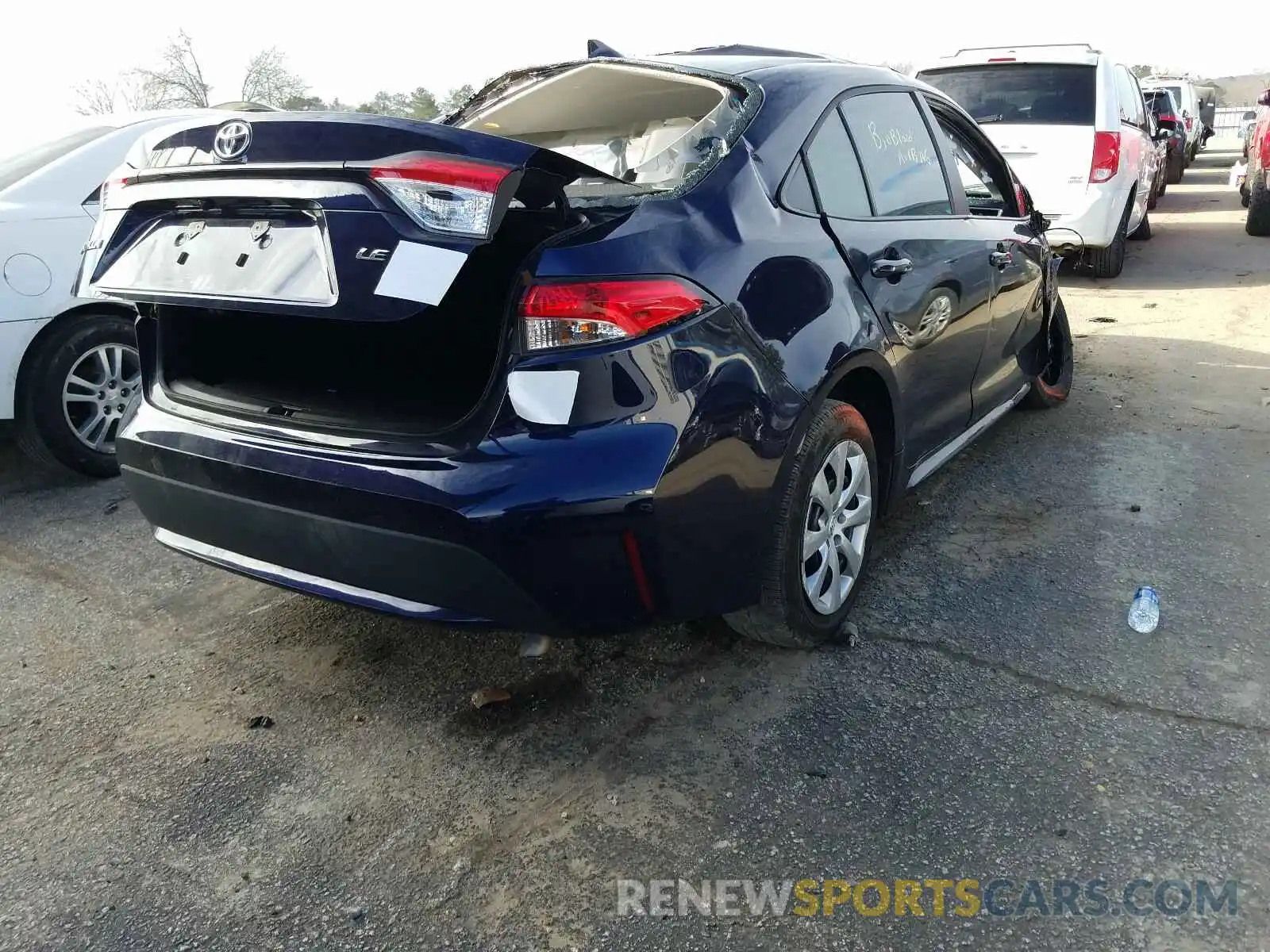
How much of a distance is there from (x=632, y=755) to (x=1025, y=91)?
7.95 metres

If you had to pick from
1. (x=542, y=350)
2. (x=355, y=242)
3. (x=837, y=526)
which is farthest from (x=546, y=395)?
(x=837, y=526)

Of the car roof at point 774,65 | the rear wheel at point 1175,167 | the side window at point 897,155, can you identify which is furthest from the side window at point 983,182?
the rear wheel at point 1175,167

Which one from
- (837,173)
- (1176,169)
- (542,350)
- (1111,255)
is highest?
(837,173)

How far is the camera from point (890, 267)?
291 centimetres

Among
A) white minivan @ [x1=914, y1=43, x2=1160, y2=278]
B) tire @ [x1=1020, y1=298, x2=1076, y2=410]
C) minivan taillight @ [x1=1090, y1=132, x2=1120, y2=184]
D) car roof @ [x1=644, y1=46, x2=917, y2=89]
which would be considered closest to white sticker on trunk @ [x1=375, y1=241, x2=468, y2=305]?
car roof @ [x1=644, y1=46, x2=917, y2=89]

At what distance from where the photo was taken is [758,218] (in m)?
2.44

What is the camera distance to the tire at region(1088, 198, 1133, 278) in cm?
885

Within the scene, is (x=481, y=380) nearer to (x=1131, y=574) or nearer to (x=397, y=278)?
(x=397, y=278)

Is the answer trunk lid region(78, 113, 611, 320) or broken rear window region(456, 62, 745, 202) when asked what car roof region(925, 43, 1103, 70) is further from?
trunk lid region(78, 113, 611, 320)

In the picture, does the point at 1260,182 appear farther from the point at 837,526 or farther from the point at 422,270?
the point at 422,270

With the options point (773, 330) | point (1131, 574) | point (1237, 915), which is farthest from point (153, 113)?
point (1237, 915)

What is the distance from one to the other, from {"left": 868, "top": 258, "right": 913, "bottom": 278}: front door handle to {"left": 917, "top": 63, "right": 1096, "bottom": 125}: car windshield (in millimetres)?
6031

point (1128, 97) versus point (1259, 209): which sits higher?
point (1128, 97)

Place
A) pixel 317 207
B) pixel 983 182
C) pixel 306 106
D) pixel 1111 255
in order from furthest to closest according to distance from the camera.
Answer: pixel 306 106 < pixel 1111 255 < pixel 983 182 < pixel 317 207
